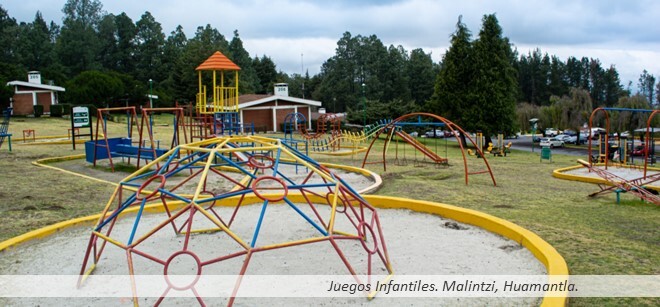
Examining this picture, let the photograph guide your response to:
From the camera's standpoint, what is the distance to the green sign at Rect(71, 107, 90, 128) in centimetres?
1953

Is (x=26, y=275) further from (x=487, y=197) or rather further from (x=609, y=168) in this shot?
(x=609, y=168)

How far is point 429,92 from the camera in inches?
2842

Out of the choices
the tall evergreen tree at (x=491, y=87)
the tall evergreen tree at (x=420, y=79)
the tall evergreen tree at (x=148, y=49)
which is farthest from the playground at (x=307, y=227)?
the tall evergreen tree at (x=420, y=79)

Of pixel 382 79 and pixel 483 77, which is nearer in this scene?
pixel 483 77

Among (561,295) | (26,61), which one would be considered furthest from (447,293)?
(26,61)

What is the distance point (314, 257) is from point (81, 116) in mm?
16516

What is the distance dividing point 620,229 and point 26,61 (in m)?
73.8

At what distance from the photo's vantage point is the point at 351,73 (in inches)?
2854

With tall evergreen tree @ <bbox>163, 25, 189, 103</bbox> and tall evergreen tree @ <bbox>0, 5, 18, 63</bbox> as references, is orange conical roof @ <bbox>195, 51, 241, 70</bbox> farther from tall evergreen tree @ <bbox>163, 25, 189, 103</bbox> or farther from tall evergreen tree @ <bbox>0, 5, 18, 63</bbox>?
tall evergreen tree @ <bbox>0, 5, 18, 63</bbox>

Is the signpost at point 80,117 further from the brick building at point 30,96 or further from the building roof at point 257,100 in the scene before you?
the brick building at point 30,96

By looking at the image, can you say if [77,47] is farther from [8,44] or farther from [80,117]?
[80,117]

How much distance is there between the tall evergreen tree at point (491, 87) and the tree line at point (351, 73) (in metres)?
0.07

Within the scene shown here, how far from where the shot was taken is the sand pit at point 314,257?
195 inches

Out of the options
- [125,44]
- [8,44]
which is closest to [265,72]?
[125,44]
